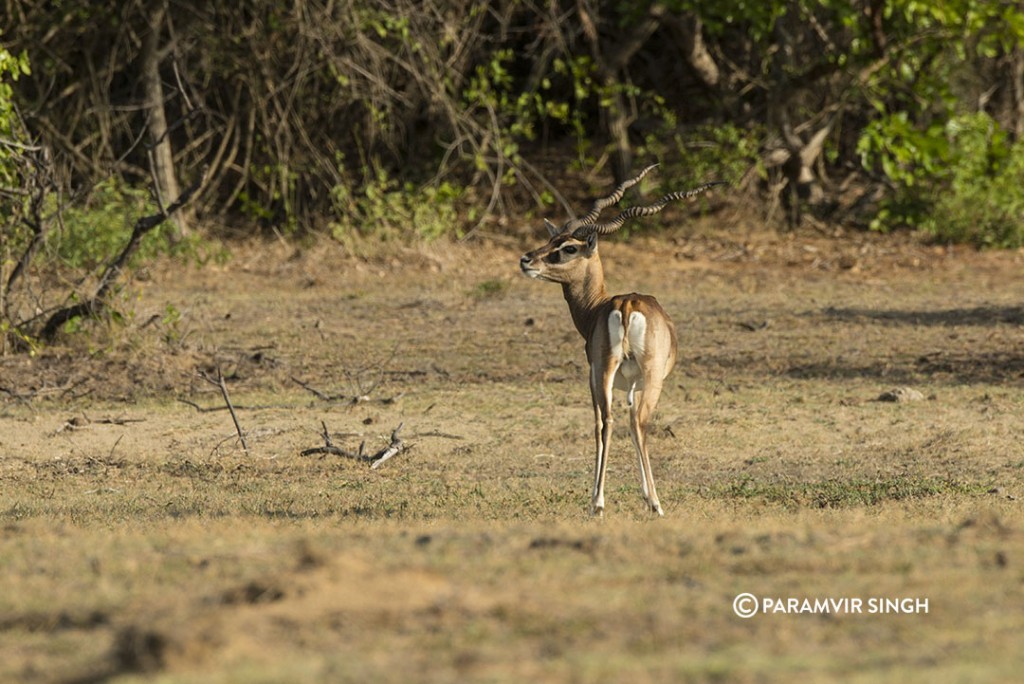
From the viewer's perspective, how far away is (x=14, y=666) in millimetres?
4121

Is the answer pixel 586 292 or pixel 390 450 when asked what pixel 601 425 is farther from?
pixel 390 450

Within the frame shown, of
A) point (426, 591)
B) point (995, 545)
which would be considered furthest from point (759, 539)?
point (426, 591)

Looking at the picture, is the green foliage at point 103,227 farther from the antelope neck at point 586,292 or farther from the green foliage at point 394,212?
the antelope neck at point 586,292

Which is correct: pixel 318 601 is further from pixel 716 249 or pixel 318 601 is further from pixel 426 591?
pixel 716 249

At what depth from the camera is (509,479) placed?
8.73 m

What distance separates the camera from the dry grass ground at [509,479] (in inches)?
166

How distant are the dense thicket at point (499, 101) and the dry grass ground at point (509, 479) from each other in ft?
3.62

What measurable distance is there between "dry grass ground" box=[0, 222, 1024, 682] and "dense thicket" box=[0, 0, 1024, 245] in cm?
110

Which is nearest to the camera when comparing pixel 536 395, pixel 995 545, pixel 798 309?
pixel 995 545

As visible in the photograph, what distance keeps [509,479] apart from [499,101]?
12200 mm

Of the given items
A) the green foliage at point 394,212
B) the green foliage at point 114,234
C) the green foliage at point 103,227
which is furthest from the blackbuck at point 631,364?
the green foliage at point 394,212

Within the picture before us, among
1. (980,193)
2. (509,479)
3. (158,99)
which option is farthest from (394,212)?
(509,479)

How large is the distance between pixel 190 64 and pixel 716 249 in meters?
6.96

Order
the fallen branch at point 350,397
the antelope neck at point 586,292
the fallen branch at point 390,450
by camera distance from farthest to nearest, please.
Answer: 1. the fallen branch at point 350,397
2. the fallen branch at point 390,450
3. the antelope neck at point 586,292
